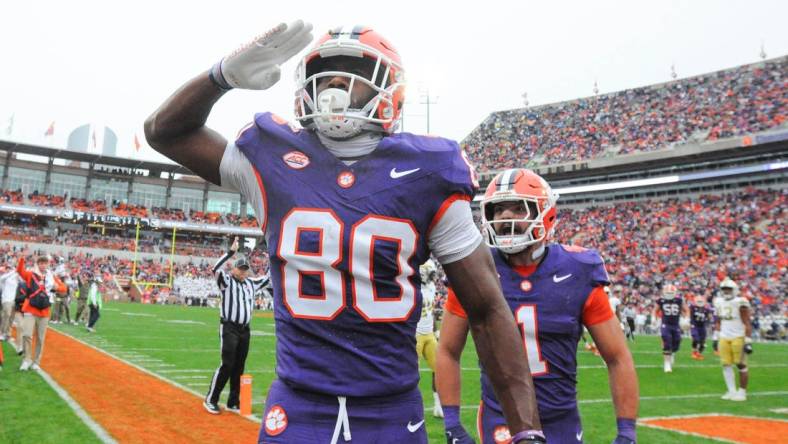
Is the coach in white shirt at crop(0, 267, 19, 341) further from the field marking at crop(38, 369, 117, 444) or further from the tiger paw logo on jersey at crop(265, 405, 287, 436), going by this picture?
the tiger paw logo on jersey at crop(265, 405, 287, 436)

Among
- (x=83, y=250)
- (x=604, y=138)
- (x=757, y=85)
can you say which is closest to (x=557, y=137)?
(x=604, y=138)

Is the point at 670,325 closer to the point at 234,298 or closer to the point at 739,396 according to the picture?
the point at 739,396

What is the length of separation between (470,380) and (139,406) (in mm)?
5602

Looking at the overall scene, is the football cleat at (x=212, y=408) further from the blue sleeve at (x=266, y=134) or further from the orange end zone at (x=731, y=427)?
the blue sleeve at (x=266, y=134)

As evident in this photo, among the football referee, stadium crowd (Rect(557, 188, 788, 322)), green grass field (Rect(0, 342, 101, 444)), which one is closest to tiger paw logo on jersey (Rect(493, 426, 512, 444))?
green grass field (Rect(0, 342, 101, 444))

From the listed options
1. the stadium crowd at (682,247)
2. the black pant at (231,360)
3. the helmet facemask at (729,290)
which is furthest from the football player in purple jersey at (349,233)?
the stadium crowd at (682,247)

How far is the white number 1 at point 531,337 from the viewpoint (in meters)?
3.32

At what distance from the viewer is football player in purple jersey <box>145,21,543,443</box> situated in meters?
1.86

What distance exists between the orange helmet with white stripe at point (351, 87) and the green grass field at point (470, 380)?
5378 millimetres

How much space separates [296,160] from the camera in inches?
77.5

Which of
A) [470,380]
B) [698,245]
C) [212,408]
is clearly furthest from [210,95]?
[698,245]

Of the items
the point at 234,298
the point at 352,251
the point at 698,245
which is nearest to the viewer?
the point at 352,251

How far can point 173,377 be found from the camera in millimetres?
10047

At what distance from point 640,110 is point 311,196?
46.2 meters
